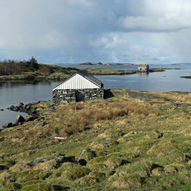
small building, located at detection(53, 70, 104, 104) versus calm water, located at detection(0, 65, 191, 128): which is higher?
small building, located at detection(53, 70, 104, 104)

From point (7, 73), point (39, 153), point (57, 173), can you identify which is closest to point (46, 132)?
point (39, 153)

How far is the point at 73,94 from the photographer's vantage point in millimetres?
39906

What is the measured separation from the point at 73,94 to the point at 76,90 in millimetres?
969

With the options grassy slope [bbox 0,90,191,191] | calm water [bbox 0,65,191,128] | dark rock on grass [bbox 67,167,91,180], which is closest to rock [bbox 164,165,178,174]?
Answer: grassy slope [bbox 0,90,191,191]

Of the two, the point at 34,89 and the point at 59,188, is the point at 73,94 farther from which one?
the point at 34,89

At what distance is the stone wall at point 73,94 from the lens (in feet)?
131

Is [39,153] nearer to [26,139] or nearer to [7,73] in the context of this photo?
[26,139]

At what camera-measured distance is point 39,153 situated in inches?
632

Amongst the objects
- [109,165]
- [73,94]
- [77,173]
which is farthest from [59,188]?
[73,94]

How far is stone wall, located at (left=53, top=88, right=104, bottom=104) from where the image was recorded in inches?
1572

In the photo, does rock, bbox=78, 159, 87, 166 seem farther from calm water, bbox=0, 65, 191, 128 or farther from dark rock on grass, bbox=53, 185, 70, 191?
calm water, bbox=0, 65, 191, 128

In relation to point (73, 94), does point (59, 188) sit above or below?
above

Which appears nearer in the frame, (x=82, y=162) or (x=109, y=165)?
(x=109, y=165)

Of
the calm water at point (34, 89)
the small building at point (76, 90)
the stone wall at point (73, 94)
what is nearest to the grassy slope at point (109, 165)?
the calm water at point (34, 89)
